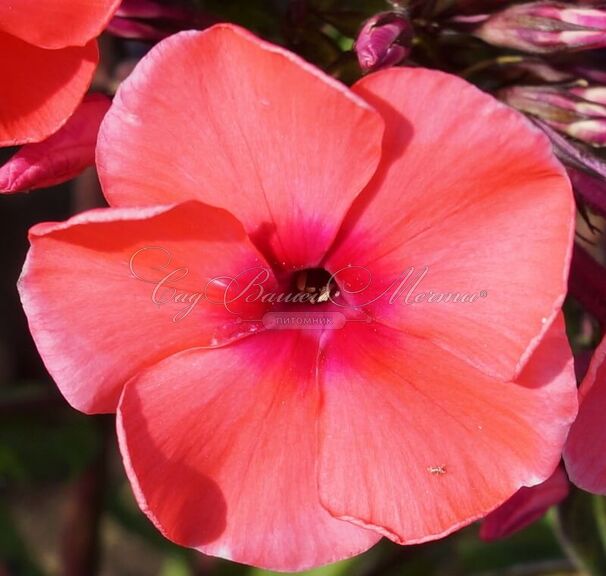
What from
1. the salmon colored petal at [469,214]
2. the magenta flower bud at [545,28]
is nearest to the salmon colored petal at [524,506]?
the salmon colored petal at [469,214]

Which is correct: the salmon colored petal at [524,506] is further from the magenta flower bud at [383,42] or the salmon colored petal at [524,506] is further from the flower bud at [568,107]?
the magenta flower bud at [383,42]

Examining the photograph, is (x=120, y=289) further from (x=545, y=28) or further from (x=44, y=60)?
(x=545, y=28)

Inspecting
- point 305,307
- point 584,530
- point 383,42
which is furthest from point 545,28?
point 584,530

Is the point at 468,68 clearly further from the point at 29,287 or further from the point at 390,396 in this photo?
the point at 29,287

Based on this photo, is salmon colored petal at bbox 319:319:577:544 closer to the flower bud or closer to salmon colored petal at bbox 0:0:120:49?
the flower bud

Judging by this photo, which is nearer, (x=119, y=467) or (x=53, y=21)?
(x=53, y=21)

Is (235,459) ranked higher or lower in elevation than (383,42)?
lower

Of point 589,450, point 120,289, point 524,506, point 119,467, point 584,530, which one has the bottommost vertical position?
point 119,467
